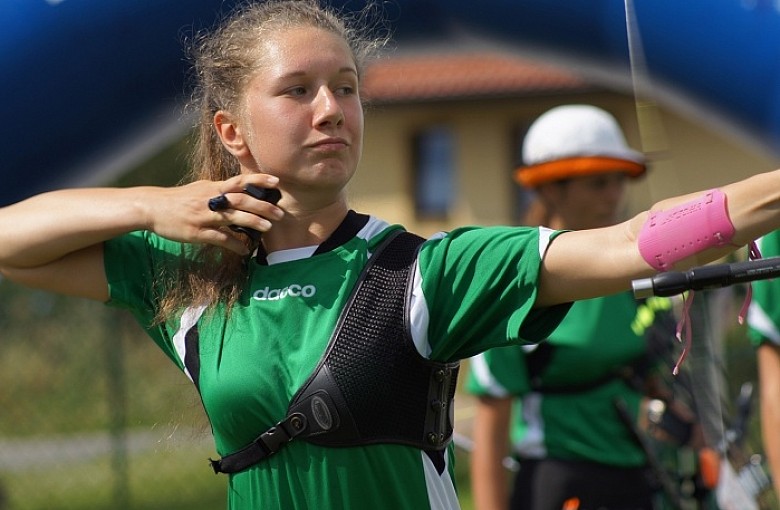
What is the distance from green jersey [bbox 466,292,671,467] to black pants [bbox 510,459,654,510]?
29mm

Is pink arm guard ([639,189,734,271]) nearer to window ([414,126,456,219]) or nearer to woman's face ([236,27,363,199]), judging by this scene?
woman's face ([236,27,363,199])

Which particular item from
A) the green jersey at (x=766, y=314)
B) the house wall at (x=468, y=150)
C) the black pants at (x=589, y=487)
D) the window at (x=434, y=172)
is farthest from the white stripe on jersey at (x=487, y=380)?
the window at (x=434, y=172)

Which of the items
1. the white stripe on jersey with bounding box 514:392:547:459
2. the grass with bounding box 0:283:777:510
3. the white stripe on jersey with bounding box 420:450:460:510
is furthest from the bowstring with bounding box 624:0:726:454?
the grass with bounding box 0:283:777:510

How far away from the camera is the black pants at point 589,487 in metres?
4.09

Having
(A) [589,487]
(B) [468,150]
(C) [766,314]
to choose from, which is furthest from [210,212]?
(B) [468,150]

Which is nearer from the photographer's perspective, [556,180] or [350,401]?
[350,401]

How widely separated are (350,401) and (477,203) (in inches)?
638

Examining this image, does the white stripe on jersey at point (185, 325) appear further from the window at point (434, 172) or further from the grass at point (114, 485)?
the window at point (434, 172)

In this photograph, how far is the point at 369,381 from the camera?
2434 mm

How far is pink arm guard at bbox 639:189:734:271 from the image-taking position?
2170 millimetres

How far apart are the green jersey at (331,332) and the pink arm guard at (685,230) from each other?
20 centimetres

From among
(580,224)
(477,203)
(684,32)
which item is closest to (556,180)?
(580,224)

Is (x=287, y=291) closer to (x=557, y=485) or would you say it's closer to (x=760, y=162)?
(x=760, y=162)

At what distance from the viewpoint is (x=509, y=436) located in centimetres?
446
